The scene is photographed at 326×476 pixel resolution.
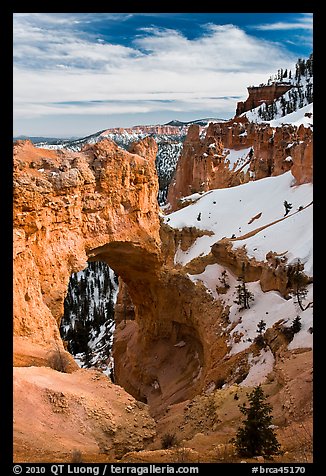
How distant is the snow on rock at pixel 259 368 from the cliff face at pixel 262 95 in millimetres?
72116

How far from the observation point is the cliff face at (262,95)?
7888 cm

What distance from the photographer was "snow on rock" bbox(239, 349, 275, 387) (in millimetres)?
12259

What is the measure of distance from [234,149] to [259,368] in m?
44.5

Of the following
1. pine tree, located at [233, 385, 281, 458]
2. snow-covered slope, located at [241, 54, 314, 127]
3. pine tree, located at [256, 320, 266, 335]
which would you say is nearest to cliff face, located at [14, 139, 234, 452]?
pine tree, located at [256, 320, 266, 335]

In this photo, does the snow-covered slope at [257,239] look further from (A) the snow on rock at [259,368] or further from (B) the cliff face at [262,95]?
(B) the cliff face at [262,95]

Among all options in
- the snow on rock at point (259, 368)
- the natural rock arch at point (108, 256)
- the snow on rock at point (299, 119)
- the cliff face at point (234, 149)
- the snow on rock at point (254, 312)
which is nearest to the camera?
the natural rock arch at point (108, 256)

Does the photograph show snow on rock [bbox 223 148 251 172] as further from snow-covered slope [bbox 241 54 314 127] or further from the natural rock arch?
the natural rock arch

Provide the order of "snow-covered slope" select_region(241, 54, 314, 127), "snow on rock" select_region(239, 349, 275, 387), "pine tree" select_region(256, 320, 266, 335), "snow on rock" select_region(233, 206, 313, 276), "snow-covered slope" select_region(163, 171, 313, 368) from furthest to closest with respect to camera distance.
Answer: "snow-covered slope" select_region(241, 54, 314, 127), "snow on rock" select_region(233, 206, 313, 276), "pine tree" select_region(256, 320, 266, 335), "snow-covered slope" select_region(163, 171, 313, 368), "snow on rock" select_region(239, 349, 275, 387)

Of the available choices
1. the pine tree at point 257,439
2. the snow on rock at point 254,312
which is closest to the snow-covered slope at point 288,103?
the snow on rock at point 254,312

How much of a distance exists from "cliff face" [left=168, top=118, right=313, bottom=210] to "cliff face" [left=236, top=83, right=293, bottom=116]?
63.7ft

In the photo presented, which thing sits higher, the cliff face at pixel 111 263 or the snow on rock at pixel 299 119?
the snow on rock at pixel 299 119

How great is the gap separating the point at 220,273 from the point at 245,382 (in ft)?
23.5

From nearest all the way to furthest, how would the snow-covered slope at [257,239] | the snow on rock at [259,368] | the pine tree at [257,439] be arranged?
1. the pine tree at [257,439]
2. the snow on rock at [259,368]
3. the snow-covered slope at [257,239]

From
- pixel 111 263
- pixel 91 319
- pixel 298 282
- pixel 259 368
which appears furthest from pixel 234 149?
pixel 259 368
